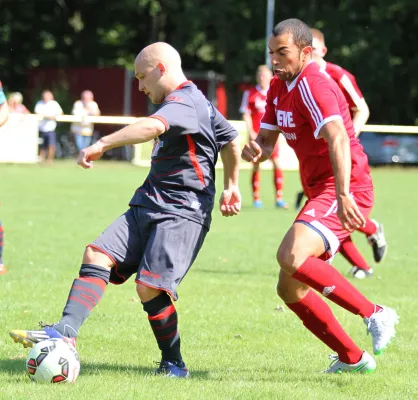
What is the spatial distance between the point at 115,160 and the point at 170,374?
28.5 m

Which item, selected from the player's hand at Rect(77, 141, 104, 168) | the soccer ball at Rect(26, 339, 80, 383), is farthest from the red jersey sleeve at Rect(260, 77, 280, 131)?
the soccer ball at Rect(26, 339, 80, 383)

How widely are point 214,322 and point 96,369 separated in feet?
5.66

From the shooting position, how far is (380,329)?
5.43 metres

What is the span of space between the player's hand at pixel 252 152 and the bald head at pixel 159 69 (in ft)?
2.26

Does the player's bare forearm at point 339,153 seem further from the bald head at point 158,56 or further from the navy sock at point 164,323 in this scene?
the navy sock at point 164,323

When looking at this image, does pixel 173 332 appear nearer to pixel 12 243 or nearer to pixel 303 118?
pixel 303 118

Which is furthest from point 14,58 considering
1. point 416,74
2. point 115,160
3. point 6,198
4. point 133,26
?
point 6,198

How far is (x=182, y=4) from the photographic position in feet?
133

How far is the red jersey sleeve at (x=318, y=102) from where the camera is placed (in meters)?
5.31

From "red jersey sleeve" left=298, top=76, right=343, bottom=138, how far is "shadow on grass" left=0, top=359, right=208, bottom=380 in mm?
1622

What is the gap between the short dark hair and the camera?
5.46 m

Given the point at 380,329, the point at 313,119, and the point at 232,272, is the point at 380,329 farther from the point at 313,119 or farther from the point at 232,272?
the point at 232,272

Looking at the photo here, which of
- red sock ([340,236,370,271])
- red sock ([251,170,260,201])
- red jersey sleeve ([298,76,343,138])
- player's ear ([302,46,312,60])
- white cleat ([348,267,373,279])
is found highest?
player's ear ([302,46,312,60])

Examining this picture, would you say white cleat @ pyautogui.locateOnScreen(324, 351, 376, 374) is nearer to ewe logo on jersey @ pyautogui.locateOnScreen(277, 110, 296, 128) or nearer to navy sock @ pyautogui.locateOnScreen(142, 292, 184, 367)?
navy sock @ pyautogui.locateOnScreen(142, 292, 184, 367)
